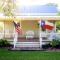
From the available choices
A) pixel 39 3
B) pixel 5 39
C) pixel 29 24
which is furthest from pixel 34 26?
pixel 5 39

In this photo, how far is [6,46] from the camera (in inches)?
1168

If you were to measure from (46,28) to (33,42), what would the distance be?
3.08m

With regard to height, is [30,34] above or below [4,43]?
above

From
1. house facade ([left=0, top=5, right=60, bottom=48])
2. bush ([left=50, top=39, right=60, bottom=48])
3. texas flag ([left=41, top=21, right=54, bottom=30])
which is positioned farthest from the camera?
texas flag ([left=41, top=21, right=54, bottom=30])

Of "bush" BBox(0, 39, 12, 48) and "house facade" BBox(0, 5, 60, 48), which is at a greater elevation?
"house facade" BBox(0, 5, 60, 48)

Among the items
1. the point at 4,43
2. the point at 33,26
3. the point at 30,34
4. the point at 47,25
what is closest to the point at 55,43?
the point at 4,43

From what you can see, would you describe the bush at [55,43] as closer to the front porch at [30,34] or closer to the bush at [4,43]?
the front porch at [30,34]

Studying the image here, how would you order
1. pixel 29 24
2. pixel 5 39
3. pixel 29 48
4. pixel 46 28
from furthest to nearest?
pixel 29 24, pixel 46 28, pixel 5 39, pixel 29 48

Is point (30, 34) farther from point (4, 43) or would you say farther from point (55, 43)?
point (55, 43)

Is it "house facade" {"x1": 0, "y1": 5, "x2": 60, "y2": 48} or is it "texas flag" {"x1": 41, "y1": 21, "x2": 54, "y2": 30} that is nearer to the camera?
"house facade" {"x1": 0, "y1": 5, "x2": 60, "y2": 48}

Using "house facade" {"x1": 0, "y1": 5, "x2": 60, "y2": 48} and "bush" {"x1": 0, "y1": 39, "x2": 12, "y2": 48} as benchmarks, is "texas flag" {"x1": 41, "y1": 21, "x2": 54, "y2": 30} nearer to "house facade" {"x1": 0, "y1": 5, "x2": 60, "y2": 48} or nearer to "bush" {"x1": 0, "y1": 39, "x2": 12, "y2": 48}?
"house facade" {"x1": 0, "y1": 5, "x2": 60, "y2": 48}

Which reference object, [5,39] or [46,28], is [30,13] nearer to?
[46,28]

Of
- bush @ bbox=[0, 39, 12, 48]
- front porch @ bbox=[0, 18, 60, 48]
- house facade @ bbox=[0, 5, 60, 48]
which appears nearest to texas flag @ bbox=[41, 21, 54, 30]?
house facade @ bbox=[0, 5, 60, 48]

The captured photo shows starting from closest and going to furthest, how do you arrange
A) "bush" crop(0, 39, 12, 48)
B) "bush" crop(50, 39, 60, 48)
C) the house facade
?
"bush" crop(50, 39, 60, 48) → "bush" crop(0, 39, 12, 48) → the house facade
